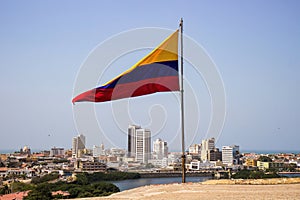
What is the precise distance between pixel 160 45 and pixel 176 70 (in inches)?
18.3

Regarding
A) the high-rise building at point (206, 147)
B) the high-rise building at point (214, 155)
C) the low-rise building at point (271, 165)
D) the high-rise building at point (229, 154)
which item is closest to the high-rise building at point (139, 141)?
the low-rise building at point (271, 165)

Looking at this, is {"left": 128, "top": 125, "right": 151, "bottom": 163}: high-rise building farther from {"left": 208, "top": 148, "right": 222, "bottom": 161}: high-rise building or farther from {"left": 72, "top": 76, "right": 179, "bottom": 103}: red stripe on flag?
{"left": 208, "top": 148, "right": 222, "bottom": 161}: high-rise building

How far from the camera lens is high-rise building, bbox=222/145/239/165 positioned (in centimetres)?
7150

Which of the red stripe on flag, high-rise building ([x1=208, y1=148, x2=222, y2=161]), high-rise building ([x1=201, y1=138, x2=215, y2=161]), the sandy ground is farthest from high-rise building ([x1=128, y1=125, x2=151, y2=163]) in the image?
high-rise building ([x1=208, y1=148, x2=222, y2=161])

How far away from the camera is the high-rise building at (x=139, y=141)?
23197 millimetres

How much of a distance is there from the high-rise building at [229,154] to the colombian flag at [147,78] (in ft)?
216

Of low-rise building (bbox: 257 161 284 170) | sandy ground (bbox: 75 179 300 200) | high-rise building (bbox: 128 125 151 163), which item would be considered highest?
high-rise building (bbox: 128 125 151 163)

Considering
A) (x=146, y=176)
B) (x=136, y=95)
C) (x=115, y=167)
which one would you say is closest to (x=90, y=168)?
(x=115, y=167)

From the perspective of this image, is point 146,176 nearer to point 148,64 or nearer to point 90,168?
point 90,168

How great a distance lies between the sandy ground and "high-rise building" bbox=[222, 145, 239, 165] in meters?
66.1

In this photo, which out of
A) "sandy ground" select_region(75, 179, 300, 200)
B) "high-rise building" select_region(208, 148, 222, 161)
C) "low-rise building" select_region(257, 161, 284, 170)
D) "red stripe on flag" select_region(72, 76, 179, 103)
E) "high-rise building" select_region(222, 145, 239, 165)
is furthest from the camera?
"high-rise building" select_region(208, 148, 222, 161)

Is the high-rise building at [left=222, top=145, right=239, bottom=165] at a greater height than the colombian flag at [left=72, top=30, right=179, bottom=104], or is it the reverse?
the colombian flag at [left=72, top=30, right=179, bottom=104]

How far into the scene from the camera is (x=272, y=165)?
61156mm

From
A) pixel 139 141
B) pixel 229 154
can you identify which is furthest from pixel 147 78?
pixel 229 154
